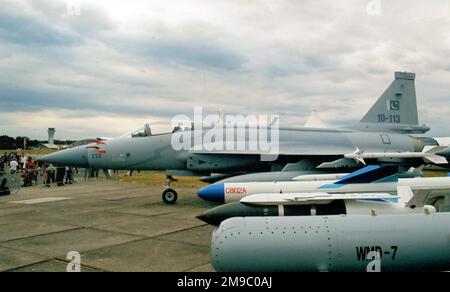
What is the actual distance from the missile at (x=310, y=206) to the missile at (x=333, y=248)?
201 cm

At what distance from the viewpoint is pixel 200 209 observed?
12.2 meters

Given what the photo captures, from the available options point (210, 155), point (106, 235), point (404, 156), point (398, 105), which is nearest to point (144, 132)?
point (210, 155)

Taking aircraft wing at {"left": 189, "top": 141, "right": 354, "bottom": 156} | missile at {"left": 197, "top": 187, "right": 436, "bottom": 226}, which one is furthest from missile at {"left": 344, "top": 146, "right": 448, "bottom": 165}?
missile at {"left": 197, "top": 187, "right": 436, "bottom": 226}

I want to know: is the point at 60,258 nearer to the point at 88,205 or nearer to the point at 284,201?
the point at 284,201

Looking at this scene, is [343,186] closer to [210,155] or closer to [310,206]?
[310,206]

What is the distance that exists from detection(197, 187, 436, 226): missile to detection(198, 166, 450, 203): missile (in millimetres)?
1306

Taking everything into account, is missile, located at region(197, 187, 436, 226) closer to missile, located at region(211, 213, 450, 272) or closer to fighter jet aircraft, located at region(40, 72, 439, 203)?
missile, located at region(211, 213, 450, 272)

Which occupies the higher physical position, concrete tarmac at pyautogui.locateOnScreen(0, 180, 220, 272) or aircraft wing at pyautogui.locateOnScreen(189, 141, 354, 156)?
aircraft wing at pyautogui.locateOnScreen(189, 141, 354, 156)

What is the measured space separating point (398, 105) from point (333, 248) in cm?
1489

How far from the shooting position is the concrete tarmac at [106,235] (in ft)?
21.4

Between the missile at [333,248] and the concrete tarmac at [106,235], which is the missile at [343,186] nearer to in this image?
the concrete tarmac at [106,235]

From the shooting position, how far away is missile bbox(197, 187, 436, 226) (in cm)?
754
